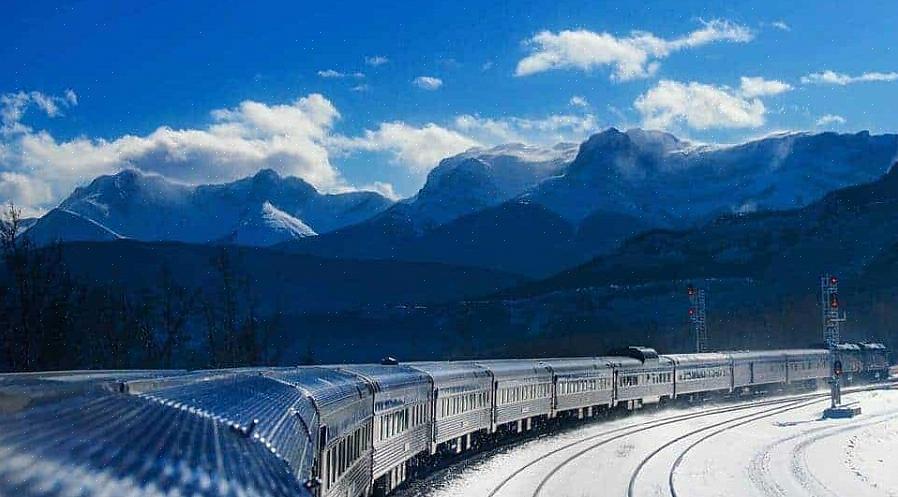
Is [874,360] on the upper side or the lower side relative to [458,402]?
upper

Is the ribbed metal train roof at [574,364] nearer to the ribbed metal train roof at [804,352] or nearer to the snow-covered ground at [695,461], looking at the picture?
the snow-covered ground at [695,461]

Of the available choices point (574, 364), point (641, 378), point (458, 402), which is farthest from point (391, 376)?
point (641, 378)

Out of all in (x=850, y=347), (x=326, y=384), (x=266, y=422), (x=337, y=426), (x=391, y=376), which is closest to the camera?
(x=266, y=422)

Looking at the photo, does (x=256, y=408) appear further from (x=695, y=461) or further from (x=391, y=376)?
(x=695, y=461)

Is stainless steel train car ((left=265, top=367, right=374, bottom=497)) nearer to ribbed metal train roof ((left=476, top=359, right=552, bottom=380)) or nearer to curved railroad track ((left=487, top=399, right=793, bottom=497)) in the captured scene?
curved railroad track ((left=487, top=399, right=793, bottom=497))

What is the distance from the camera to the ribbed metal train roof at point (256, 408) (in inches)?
379

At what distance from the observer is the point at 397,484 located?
2891 centimetres

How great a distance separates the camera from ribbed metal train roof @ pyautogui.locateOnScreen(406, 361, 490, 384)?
33.5 m

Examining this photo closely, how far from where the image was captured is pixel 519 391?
43531mm

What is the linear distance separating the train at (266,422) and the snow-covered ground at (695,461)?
72.8 inches

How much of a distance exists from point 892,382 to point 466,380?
2715 inches

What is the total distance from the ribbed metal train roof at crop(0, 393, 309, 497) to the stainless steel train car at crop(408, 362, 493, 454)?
79.6 ft

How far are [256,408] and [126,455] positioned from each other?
20.3 ft

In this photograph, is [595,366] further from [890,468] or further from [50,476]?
[50,476]
